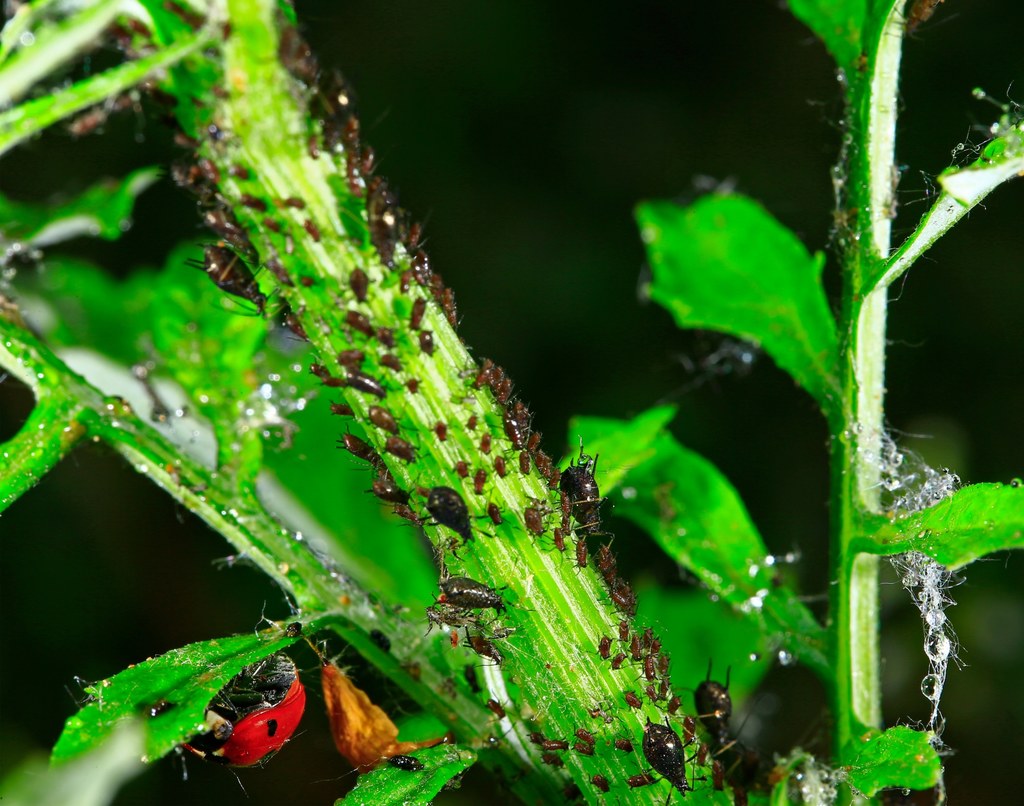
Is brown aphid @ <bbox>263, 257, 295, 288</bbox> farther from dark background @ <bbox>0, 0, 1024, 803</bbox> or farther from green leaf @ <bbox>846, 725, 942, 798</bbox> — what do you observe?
dark background @ <bbox>0, 0, 1024, 803</bbox>

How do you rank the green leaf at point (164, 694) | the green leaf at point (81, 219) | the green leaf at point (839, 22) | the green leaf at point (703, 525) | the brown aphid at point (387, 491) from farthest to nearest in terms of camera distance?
1. the green leaf at point (81, 219)
2. the green leaf at point (703, 525)
3. the green leaf at point (839, 22)
4. the brown aphid at point (387, 491)
5. the green leaf at point (164, 694)

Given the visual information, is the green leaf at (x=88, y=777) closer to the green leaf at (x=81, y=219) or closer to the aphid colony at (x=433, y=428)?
the aphid colony at (x=433, y=428)

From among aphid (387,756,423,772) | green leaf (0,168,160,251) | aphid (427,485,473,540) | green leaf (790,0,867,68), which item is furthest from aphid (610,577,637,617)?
green leaf (0,168,160,251)

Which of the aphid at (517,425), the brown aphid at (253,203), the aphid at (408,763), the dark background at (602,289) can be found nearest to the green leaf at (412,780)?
the aphid at (408,763)

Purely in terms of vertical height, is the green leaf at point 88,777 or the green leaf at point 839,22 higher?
the green leaf at point 839,22

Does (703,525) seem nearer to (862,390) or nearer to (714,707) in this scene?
(714,707)

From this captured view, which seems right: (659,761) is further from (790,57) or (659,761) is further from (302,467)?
(790,57)

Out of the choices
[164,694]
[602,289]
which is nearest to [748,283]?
[164,694]
